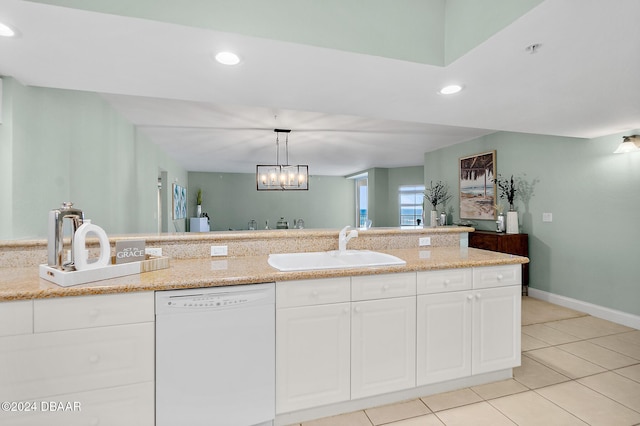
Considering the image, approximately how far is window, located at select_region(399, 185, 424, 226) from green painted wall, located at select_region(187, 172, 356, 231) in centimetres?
217

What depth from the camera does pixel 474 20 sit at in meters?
1.57

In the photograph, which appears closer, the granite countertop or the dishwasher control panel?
the granite countertop

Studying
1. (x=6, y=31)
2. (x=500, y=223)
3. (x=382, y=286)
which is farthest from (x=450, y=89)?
(x=500, y=223)

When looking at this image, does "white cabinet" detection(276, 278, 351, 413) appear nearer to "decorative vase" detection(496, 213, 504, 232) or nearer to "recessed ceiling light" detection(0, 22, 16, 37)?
"recessed ceiling light" detection(0, 22, 16, 37)

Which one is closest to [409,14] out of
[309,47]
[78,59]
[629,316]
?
[309,47]

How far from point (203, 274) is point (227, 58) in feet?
3.92

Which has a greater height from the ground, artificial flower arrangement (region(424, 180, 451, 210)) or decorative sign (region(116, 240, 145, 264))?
artificial flower arrangement (region(424, 180, 451, 210))

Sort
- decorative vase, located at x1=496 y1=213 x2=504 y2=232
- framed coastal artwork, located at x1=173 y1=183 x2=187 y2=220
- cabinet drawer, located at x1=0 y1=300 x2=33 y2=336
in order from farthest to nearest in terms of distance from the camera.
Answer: framed coastal artwork, located at x1=173 y1=183 x2=187 y2=220 → decorative vase, located at x1=496 y1=213 x2=504 y2=232 → cabinet drawer, located at x1=0 y1=300 x2=33 y2=336

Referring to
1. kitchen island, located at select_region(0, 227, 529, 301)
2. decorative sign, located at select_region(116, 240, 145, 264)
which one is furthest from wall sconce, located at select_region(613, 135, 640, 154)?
decorative sign, located at select_region(116, 240, 145, 264)

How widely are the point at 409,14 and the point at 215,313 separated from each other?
195 cm

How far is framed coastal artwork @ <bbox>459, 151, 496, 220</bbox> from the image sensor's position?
458 cm

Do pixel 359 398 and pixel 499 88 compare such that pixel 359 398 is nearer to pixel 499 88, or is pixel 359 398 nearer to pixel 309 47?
pixel 309 47

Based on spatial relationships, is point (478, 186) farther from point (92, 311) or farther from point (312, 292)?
point (92, 311)

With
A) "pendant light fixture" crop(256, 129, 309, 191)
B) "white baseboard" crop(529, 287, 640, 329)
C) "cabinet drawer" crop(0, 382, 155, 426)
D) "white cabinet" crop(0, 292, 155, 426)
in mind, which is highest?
"pendant light fixture" crop(256, 129, 309, 191)
